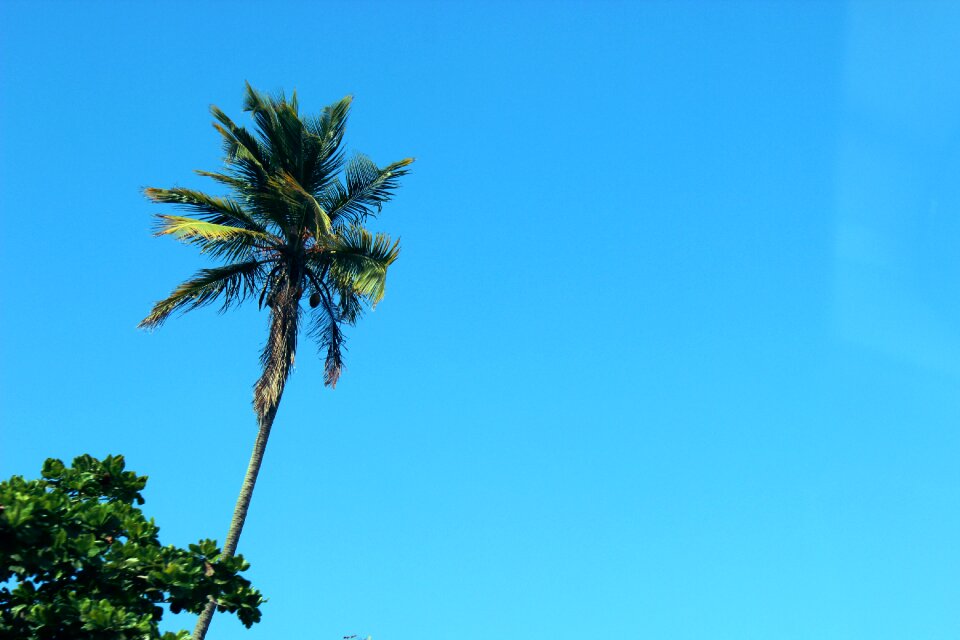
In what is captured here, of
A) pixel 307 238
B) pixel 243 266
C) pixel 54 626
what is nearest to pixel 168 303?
pixel 243 266

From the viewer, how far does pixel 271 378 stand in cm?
2045

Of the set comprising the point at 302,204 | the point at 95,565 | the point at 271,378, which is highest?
the point at 302,204

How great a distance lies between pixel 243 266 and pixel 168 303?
1654 millimetres

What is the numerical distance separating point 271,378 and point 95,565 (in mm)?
7422

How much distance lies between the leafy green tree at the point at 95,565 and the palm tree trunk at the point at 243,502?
127 inches

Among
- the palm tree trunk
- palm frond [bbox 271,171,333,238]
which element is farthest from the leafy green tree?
palm frond [bbox 271,171,333,238]

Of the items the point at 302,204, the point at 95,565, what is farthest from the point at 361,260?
the point at 95,565

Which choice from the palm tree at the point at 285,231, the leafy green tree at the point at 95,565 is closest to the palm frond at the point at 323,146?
the palm tree at the point at 285,231

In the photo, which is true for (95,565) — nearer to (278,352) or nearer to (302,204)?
(278,352)

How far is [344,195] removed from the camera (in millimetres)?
22438

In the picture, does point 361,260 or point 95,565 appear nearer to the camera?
point 95,565

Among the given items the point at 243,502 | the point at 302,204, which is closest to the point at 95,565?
the point at 243,502

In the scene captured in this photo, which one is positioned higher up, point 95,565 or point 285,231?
point 285,231

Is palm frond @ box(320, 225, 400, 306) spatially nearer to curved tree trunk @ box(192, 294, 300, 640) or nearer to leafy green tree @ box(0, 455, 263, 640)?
curved tree trunk @ box(192, 294, 300, 640)
